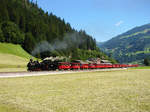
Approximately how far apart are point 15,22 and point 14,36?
76.1 feet

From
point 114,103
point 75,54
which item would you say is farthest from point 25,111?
point 75,54

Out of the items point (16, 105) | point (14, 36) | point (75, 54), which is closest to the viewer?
point (16, 105)

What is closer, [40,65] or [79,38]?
[40,65]

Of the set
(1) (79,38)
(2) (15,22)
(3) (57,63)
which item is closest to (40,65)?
(3) (57,63)

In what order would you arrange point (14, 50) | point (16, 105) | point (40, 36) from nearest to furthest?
point (16, 105) < point (14, 50) < point (40, 36)

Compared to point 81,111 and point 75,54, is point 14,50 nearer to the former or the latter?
point 75,54

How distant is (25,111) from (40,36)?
124 metres

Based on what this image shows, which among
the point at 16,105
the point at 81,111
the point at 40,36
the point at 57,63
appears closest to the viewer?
the point at 81,111

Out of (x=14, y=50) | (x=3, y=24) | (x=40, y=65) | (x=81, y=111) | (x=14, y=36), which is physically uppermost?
(x=3, y=24)

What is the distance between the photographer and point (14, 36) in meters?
114

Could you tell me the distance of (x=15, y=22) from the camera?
133 meters

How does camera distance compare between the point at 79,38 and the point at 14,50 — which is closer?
the point at 14,50

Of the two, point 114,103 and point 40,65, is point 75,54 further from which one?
point 114,103

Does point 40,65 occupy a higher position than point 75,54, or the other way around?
point 75,54
